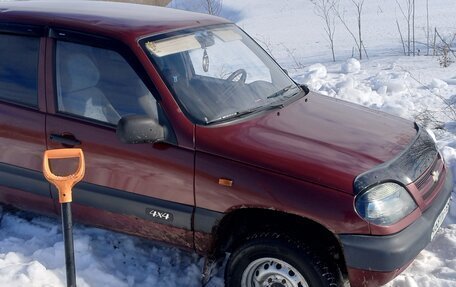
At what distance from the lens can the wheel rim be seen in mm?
2883

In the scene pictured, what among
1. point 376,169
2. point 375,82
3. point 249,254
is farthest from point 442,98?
point 249,254

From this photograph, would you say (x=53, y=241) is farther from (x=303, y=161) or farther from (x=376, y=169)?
(x=376, y=169)

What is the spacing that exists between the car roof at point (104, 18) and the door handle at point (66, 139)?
684mm

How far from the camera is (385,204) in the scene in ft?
9.21

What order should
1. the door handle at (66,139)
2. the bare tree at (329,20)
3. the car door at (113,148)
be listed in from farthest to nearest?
the bare tree at (329,20) < the door handle at (66,139) < the car door at (113,148)

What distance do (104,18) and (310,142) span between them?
5.38 feet

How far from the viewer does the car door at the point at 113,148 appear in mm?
3148

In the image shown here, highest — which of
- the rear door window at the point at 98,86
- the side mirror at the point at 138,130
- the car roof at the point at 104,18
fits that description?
the car roof at the point at 104,18

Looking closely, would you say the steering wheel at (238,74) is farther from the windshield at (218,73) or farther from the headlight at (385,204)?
the headlight at (385,204)

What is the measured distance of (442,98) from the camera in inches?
245

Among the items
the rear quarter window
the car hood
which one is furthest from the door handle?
the car hood

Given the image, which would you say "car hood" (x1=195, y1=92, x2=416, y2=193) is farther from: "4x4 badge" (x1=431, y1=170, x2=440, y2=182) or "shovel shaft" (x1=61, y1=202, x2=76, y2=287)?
"shovel shaft" (x1=61, y1=202, x2=76, y2=287)

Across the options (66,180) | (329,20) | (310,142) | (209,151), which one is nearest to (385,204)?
(310,142)

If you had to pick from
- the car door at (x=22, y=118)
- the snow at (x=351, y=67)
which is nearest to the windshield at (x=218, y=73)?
the car door at (x=22, y=118)
